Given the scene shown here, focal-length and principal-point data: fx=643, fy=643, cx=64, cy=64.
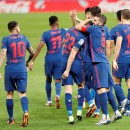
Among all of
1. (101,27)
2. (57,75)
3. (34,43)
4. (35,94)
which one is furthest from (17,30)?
(34,43)

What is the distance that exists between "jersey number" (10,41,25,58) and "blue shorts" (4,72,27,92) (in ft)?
1.19

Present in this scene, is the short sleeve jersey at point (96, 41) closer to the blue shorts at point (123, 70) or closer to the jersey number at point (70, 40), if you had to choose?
the jersey number at point (70, 40)

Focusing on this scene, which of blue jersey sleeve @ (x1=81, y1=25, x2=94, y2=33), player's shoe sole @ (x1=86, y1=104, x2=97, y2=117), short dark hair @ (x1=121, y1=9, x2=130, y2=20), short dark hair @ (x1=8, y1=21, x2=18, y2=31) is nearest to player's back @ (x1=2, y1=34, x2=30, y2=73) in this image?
short dark hair @ (x1=8, y1=21, x2=18, y2=31)

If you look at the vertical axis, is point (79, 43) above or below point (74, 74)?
above

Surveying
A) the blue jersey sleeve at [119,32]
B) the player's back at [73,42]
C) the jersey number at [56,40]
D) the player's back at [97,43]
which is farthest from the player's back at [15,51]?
the jersey number at [56,40]

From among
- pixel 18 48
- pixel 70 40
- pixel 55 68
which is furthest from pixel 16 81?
pixel 55 68

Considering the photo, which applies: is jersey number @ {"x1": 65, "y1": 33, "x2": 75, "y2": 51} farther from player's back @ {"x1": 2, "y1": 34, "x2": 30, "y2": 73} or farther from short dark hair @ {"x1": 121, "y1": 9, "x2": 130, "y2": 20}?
short dark hair @ {"x1": 121, "y1": 9, "x2": 130, "y2": 20}

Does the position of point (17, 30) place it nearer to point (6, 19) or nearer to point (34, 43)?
point (34, 43)

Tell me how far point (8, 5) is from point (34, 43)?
14875 millimetres

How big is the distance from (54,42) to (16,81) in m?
2.63

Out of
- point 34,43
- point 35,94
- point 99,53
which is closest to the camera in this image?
point 99,53

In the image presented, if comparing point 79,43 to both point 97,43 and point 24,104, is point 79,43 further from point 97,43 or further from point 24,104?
point 24,104

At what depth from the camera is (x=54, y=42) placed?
573 inches

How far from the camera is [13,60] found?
1212cm
